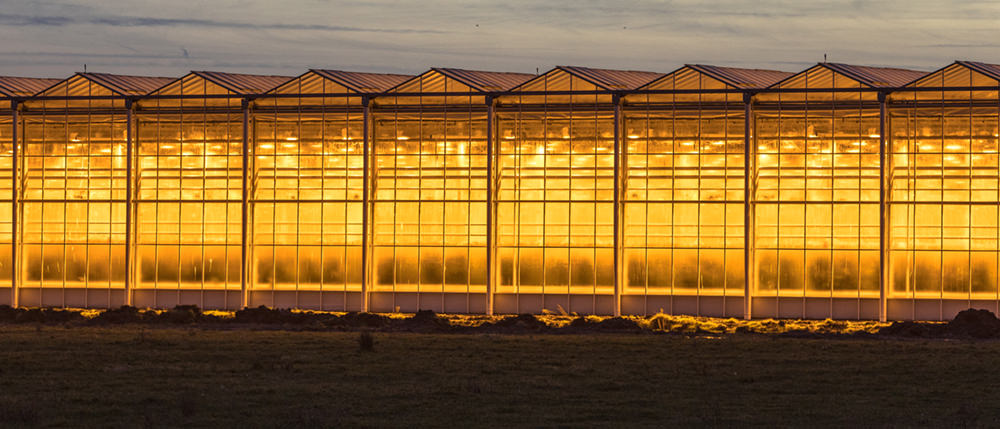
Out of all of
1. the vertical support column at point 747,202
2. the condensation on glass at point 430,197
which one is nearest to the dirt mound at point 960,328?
the vertical support column at point 747,202

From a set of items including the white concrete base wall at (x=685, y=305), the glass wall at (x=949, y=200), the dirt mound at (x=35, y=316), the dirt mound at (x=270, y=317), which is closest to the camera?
the dirt mound at (x=270, y=317)

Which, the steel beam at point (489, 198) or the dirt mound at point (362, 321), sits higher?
the steel beam at point (489, 198)

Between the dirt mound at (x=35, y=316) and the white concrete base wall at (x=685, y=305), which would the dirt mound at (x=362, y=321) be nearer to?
the dirt mound at (x=35, y=316)

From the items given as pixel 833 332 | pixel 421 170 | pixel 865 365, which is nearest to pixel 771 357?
pixel 865 365

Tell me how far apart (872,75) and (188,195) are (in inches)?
988

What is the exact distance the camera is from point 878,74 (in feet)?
Answer: 161

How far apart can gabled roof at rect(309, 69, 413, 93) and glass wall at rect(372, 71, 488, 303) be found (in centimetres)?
86

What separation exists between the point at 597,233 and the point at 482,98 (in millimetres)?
6335

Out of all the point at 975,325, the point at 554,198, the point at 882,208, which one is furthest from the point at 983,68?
the point at 554,198

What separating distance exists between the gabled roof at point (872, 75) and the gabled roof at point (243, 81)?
18.4 meters

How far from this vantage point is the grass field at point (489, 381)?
2362 centimetres

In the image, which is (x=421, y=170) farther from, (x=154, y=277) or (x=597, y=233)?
(x=154, y=277)

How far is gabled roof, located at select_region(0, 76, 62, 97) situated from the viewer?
53.7 metres

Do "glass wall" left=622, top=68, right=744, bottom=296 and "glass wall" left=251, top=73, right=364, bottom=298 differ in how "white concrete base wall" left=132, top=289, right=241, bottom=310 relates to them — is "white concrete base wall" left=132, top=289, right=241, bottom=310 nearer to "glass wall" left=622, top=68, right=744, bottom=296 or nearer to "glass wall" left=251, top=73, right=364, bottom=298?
"glass wall" left=251, top=73, right=364, bottom=298
